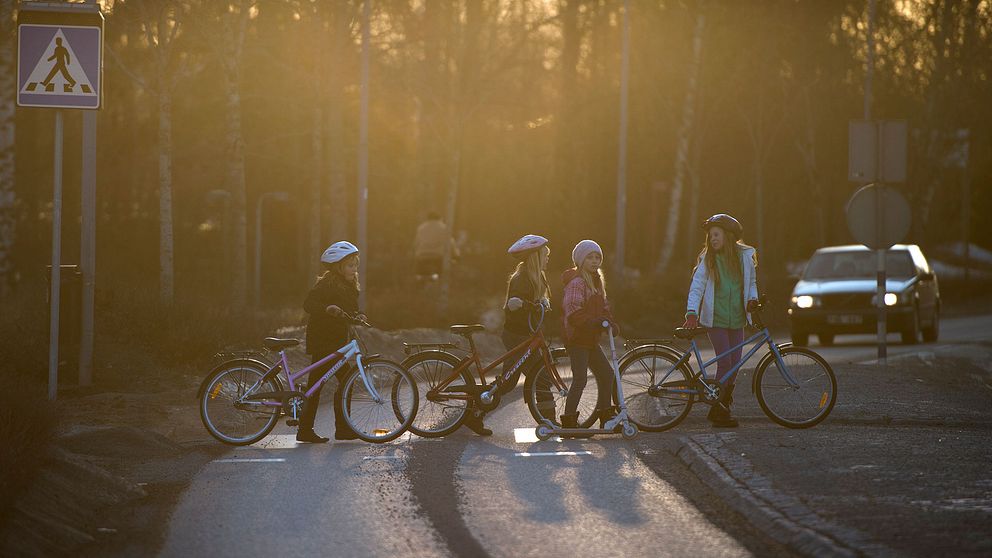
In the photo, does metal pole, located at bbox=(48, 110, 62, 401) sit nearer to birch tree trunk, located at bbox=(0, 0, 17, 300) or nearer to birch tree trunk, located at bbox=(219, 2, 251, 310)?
birch tree trunk, located at bbox=(219, 2, 251, 310)

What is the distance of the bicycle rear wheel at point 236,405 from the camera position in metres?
11.4

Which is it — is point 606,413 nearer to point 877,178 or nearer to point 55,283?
point 55,283

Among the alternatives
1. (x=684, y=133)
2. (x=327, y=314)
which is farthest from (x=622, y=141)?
(x=327, y=314)

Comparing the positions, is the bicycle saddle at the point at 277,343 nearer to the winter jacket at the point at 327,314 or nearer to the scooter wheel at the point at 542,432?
the winter jacket at the point at 327,314

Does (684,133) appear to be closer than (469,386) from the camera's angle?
No

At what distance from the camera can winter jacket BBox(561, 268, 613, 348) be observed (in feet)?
38.6

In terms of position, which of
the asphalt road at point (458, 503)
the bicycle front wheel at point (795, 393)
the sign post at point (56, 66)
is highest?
the sign post at point (56, 66)

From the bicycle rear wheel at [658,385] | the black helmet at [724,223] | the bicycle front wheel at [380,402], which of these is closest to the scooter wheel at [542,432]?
the bicycle rear wheel at [658,385]

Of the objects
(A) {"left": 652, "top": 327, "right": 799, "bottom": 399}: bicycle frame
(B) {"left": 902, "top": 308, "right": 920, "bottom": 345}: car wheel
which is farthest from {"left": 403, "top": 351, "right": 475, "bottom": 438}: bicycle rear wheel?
(B) {"left": 902, "top": 308, "right": 920, "bottom": 345}: car wheel

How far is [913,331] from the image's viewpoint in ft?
78.9

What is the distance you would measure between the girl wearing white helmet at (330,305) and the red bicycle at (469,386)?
0.62 metres

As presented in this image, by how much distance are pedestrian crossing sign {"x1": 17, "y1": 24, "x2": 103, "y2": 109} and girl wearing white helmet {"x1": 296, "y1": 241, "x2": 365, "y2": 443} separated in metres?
2.66

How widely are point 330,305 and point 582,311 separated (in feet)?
6.75

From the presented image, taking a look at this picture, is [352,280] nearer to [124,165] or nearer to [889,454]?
[889,454]
